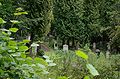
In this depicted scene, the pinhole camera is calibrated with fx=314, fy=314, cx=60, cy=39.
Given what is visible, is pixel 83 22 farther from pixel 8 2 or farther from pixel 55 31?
pixel 8 2

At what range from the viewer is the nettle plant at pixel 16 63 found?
1368 millimetres

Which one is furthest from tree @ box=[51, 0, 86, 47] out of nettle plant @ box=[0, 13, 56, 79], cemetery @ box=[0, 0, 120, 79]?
nettle plant @ box=[0, 13, 56, 79]

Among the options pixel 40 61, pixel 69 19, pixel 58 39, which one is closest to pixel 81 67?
pixel 40 61

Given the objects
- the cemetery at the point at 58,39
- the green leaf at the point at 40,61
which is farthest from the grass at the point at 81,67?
the green leaf at the point at 40,61

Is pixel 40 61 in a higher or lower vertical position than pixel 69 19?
higher

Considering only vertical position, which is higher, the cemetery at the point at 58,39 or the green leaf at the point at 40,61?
the green leaf at the point at 40,61

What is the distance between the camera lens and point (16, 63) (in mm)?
1392

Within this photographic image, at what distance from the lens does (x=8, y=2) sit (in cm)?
1265

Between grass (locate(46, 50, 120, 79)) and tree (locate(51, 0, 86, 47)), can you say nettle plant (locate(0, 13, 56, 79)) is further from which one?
tree (locate(51, 0, 86, 47))

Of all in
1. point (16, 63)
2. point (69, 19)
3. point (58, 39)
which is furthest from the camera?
point (58, 39)

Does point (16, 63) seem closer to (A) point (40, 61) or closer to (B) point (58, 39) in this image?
(A) point (40, 61)

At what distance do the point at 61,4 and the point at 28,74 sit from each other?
1784 centimetres

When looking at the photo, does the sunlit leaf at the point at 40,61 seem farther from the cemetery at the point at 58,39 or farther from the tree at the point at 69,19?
the tree at the point at 69,19

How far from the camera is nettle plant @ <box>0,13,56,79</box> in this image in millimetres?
1368
